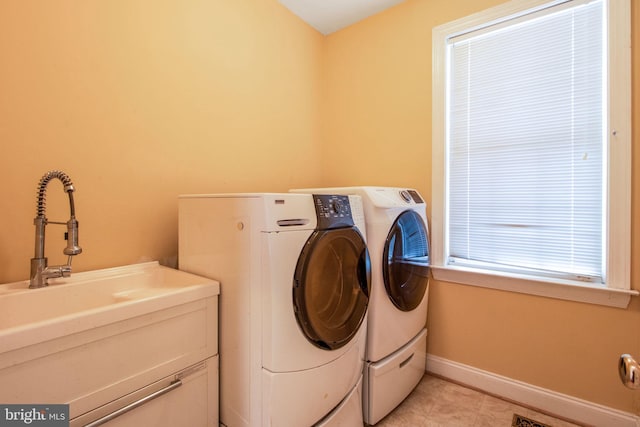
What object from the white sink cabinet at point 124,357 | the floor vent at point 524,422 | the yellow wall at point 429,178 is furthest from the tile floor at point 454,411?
the white sink cabinet at point 124,357

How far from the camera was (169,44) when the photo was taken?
1480 millimetres

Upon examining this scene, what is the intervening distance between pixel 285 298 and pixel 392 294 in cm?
69

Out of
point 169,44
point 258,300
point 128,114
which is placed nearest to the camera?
point 258,300

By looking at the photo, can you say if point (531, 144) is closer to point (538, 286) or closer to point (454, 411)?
point (538, 286)

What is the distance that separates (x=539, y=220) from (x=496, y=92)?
0.84 meters

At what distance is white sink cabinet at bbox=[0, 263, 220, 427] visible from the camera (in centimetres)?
74

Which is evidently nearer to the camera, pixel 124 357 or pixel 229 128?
pixel 124 357

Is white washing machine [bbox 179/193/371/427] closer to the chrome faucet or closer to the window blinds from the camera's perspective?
the chrome faucet

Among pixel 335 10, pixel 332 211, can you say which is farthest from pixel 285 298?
pixel 335 10

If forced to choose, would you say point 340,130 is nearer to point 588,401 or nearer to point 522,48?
point 522,48

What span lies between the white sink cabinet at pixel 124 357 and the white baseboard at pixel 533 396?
1527 millimetres

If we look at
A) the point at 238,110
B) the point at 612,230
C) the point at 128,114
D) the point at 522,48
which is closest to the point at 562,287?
the point at 612,230

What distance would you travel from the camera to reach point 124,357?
2.97 ft

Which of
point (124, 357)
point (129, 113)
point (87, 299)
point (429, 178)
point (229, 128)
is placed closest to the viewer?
point (124, 357)
